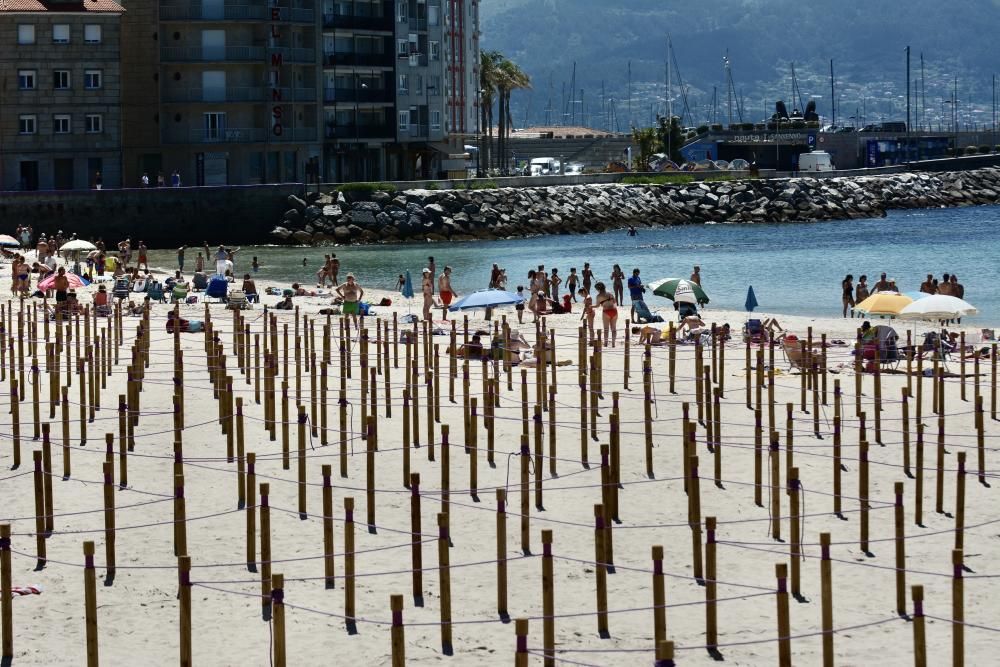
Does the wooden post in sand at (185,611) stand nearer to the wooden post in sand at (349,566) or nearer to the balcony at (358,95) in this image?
the wooden post in sand at (349,566)

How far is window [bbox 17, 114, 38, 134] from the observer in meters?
83.3

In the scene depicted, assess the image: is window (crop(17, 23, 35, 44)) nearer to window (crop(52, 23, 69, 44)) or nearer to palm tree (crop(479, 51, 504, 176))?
window (crop(52, 23, 69, 44))

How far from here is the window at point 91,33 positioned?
274ft

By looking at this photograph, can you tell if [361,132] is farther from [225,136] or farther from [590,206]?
[590,206]

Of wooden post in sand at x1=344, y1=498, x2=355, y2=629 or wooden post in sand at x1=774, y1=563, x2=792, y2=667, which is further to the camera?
wooden post in sand at x1=344, y1=498, x2=355, y2=629

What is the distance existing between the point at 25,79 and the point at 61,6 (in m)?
4.04

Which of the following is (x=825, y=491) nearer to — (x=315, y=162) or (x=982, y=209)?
(x=315, y=162)

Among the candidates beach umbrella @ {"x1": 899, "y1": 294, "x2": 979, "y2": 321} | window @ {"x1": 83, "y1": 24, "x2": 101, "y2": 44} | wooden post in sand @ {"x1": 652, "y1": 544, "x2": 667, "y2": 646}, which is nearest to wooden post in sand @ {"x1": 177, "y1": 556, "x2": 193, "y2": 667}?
wooden post in sand @ {"x1": 652, "y1": 544, "x2": 667, "y2": 646}

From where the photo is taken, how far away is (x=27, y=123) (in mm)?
83500

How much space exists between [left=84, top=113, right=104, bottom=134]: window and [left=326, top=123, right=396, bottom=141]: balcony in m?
13.1

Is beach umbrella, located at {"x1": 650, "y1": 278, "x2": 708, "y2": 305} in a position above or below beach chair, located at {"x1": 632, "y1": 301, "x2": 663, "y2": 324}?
above

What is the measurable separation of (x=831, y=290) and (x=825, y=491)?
40.4 m

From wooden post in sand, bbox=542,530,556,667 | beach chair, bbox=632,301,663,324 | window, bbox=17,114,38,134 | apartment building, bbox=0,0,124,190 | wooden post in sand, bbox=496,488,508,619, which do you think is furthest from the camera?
window, bbox=17,114,38,134

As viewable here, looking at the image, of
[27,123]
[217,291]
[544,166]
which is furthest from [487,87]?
[217,291]
